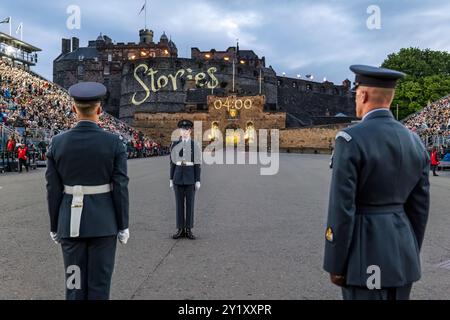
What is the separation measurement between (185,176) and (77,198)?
4.16 metres

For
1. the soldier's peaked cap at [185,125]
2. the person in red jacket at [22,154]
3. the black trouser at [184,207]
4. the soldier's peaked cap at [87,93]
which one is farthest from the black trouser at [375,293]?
the person in red jacket at [22,154]

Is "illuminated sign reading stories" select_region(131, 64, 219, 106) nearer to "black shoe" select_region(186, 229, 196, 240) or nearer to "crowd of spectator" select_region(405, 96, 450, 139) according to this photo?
"crowd of spectator" select_region(405, 96, 450, 139)

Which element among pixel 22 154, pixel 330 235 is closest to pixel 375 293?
pixel 330 235

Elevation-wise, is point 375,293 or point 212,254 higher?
point 375,293

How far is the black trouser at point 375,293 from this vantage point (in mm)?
2912

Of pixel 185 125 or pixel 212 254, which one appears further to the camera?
pixel 185 125

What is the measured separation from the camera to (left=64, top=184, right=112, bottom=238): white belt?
11.5 feet

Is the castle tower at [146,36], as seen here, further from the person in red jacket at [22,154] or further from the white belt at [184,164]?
the white belt at [184,164]

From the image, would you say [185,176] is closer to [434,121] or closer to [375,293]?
[375,293]

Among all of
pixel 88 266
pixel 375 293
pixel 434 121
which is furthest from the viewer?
pixel 434 121

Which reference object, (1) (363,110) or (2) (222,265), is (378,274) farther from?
(2) (222,265)

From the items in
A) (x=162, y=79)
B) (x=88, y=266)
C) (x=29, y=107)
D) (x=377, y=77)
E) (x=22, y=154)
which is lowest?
(x=88, y=266)

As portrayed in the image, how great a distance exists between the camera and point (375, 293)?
114 inches
